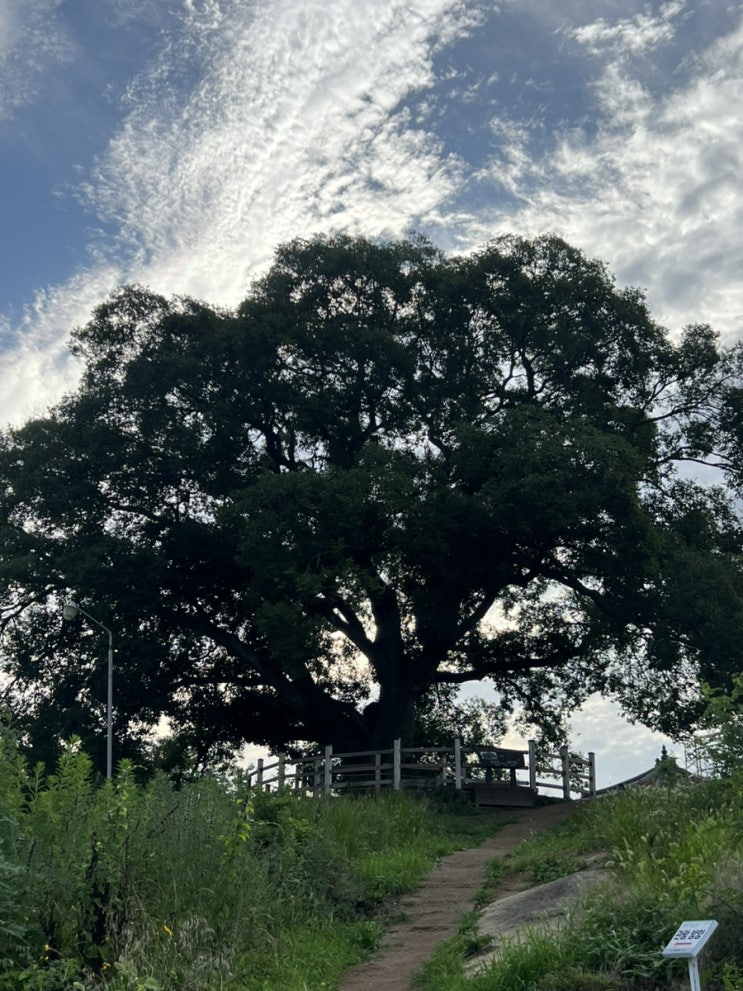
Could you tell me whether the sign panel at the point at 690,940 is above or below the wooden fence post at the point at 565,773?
below

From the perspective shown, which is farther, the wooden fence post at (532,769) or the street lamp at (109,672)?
the wooden fence post at (532,769)

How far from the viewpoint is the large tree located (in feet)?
101

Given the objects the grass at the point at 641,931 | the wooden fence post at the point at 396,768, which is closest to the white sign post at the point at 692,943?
the grass at the point at 641,931

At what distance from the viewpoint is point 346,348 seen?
3180cm

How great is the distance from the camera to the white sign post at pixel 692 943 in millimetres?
7188

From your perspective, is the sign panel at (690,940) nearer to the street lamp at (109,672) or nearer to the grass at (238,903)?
the grass at (238,903)

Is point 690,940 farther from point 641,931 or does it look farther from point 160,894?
point 160,894

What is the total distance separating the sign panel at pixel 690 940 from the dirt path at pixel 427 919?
438cm

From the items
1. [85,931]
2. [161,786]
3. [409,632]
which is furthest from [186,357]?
[85,931]

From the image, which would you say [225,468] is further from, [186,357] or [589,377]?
[589,377]

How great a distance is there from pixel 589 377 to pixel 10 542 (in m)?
16.5

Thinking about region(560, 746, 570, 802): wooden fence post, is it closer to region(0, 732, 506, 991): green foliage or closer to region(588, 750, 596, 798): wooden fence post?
region(588, 750, 596, 798): wooden fence post

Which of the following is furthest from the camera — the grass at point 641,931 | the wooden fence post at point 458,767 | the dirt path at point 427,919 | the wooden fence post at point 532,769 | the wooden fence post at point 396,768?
the wooden fence post at point 532,769

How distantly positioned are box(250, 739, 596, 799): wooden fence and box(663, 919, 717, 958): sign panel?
1894cm
